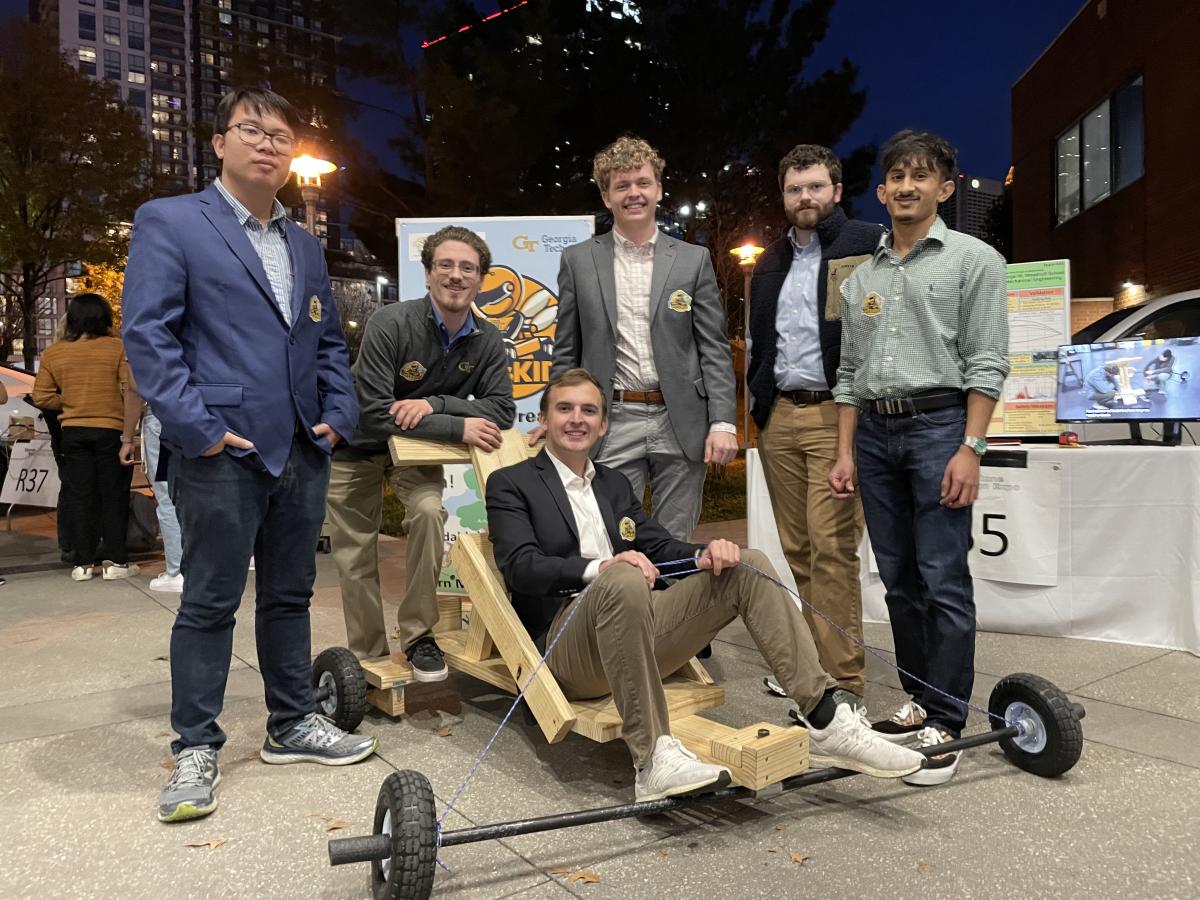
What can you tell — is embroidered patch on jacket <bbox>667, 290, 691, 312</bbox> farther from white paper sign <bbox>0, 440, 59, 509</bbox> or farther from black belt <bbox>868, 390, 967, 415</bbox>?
white paper sign <bbox>0, 440, 59, 509</bbox>

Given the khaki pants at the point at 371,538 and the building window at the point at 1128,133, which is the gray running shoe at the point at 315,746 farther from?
the building window at the point at 1128,133

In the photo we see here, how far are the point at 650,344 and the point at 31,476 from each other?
719cm

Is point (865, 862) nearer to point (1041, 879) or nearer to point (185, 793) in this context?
point (1041, 879)

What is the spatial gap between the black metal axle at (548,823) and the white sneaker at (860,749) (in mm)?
50

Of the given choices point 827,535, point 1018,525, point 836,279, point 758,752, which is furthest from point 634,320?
point 1018,525

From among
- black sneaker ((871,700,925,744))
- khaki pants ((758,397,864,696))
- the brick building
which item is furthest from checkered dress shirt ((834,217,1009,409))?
the brick building

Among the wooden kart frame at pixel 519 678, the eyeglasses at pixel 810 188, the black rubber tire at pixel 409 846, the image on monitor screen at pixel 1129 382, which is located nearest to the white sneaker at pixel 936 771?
the wooden kart frame at pixel 519 678

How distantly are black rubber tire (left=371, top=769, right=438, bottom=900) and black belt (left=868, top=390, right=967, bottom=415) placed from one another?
1895 mm

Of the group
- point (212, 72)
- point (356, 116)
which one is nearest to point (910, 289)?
point (356, 116)

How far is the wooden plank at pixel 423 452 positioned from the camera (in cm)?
353

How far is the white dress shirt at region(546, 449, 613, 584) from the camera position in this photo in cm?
310

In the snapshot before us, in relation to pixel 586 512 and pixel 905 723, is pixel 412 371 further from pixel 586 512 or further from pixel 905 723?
pixel 905 723

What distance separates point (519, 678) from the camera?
300 centimetres

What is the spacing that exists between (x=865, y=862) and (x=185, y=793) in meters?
1.93
